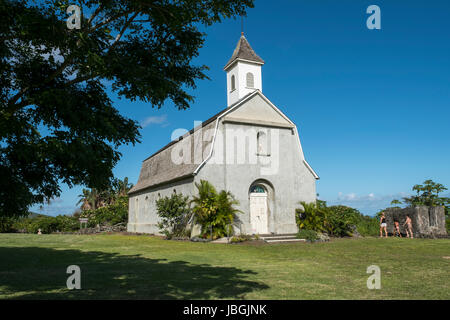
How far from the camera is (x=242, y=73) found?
23.6 m

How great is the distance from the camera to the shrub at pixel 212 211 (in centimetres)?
1812

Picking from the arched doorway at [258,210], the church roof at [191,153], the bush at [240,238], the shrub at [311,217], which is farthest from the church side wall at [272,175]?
the bush at [240,238]

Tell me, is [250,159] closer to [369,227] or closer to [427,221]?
[369,227]

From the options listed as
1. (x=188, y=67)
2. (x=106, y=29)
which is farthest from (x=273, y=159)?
(x=106, y=29)

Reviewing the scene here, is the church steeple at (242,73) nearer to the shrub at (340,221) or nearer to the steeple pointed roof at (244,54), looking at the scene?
the steeple pointed roof at (244,54)

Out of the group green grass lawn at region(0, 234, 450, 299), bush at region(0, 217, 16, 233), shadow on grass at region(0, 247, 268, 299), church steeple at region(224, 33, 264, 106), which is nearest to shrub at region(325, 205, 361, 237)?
church steeple at region(224, 33, 264, 106)

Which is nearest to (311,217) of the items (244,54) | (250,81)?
(250,81)

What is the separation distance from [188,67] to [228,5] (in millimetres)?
1512

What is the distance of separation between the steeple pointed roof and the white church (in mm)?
74

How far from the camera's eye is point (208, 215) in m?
18.1

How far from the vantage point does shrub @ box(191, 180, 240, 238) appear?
714 inches

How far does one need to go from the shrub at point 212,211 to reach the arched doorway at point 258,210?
229 cm

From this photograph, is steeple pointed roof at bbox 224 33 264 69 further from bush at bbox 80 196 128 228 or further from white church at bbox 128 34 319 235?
bush at bbox 80 196 128 228

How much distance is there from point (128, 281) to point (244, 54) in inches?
790
